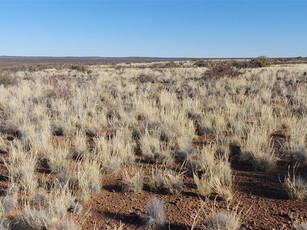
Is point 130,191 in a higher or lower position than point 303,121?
lower

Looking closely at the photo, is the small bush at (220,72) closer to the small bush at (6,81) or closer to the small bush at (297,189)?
the small bush at (6,81)

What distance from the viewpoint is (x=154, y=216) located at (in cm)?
416

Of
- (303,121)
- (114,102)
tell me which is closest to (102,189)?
(303,121)

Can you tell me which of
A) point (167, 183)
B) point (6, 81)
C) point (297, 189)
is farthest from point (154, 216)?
point (6, 81)

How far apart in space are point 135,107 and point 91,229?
23.7 feet

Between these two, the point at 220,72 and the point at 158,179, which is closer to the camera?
the point at 158,179

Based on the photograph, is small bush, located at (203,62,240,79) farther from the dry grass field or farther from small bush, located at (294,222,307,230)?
small bush, located at (294,222,307,230)

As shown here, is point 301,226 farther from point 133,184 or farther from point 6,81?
point 6,81

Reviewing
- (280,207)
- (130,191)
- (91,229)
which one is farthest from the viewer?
(130,191)

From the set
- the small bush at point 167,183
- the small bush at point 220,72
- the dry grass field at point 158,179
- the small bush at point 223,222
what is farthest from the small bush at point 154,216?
the small bush at point 220,72

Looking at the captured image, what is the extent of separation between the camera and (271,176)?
217 inches

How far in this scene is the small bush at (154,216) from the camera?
13.4ft

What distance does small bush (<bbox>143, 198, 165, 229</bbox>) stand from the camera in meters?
4.10

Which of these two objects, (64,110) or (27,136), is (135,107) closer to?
(64,110)
